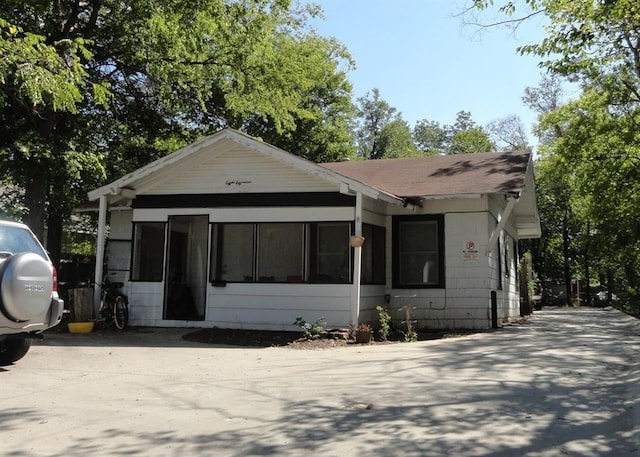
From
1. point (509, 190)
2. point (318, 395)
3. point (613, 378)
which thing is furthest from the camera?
point (509, 190)

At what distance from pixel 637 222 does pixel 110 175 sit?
89.5ft

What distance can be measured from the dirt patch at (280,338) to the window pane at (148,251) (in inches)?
87.2

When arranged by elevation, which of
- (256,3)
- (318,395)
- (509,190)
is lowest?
(318,395)

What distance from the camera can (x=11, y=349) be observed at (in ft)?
26.4

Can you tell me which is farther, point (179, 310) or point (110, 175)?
point (110, 175)

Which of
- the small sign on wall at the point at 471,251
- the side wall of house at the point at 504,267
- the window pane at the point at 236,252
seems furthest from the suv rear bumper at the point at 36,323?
the side wall of house at the point at 504,267

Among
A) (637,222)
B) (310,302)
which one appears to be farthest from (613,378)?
(637,222)

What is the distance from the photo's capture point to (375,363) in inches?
327

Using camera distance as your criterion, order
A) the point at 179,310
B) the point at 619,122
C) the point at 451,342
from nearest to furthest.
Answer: the point at 451,342 < the point at 179,310 < the point at 619,122

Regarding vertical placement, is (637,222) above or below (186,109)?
below

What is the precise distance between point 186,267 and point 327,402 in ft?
30.5

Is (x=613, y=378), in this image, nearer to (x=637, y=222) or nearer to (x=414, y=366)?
(x=414, y=366)

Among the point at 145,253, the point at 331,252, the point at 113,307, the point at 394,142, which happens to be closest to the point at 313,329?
the point at 331,252

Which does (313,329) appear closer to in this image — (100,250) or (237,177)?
(237,177)
